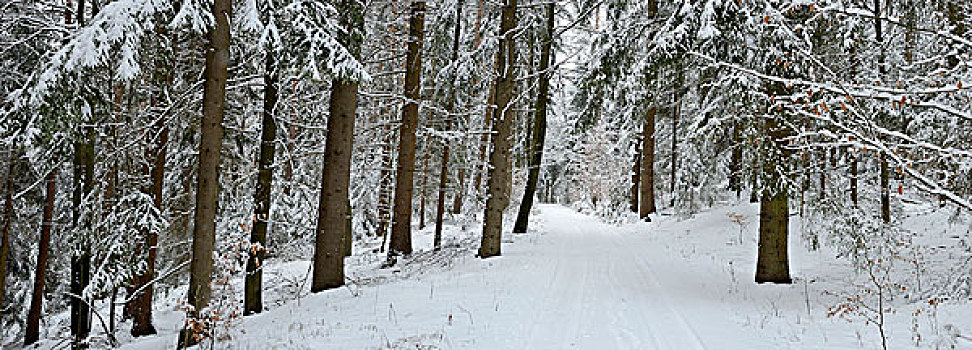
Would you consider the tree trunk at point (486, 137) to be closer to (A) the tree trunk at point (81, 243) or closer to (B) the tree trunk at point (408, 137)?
(B) the tree trunk at point (408, 137)

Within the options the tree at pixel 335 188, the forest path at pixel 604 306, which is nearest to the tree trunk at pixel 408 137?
the forest path at pixel 604 306

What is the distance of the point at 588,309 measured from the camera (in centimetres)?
750

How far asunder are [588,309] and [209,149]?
204 inches

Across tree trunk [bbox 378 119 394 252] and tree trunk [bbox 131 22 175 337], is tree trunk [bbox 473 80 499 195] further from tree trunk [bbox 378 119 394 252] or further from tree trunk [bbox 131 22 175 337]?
tree trunk [bbox 131 22 175 337]

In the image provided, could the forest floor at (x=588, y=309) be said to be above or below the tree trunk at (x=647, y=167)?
below

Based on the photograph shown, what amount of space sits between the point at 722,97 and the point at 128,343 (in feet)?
37.5

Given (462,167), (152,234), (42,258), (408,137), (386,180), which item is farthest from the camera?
(386,180)

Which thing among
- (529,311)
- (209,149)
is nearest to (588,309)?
(529,311)

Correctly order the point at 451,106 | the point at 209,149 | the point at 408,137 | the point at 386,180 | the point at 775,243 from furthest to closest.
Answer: the point at 386,180 → the point at 451,106 → the point at 408,137 → the point at 775,243 → the point at 209,149

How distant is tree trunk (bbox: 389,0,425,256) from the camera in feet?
45.4

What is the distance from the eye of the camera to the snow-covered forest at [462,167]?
613 cm

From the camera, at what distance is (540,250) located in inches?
535

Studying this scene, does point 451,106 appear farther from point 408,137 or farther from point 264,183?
point 264,183

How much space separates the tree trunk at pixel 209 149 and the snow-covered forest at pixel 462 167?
3cm
